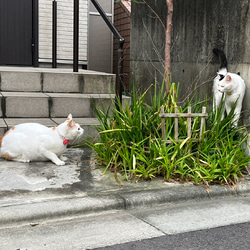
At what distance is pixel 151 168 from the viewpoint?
3.94 metres

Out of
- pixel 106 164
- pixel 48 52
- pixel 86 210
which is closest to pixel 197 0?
pixel 106 164

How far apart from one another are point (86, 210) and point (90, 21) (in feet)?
27.2

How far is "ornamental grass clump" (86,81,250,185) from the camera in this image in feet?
12.9

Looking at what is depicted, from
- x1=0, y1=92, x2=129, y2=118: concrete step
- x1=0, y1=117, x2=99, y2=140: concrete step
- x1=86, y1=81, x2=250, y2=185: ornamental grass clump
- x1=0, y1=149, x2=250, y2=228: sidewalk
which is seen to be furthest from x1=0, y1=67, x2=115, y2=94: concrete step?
x1=0, y1=149, x2=250, y2=228: sidewalk

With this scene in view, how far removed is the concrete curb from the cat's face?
1141 mm

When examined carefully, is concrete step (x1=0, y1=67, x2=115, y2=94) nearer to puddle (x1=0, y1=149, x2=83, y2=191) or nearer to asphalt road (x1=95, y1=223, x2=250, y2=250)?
puddle (x1=0, y1=149, x2=83, y2=191)

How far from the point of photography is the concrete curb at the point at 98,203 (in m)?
3.03

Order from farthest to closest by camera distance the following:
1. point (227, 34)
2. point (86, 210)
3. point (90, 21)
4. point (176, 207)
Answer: point (90, 21) → point (227, 34) → point (176, 207) → point (86, 210)

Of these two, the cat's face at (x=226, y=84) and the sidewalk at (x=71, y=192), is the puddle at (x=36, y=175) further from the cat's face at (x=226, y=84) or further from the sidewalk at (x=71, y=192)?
the cat's face at (x=226, y=84)

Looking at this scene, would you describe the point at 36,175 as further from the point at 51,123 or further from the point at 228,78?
the point at 228,78

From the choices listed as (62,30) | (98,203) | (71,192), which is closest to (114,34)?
(71,192)

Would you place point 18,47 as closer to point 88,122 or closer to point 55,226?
point 88,122

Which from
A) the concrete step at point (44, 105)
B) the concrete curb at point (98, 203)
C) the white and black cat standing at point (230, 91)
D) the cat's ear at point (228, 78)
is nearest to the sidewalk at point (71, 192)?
the concrete curb at point (98, 203)

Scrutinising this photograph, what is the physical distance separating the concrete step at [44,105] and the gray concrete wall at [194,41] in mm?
1029
